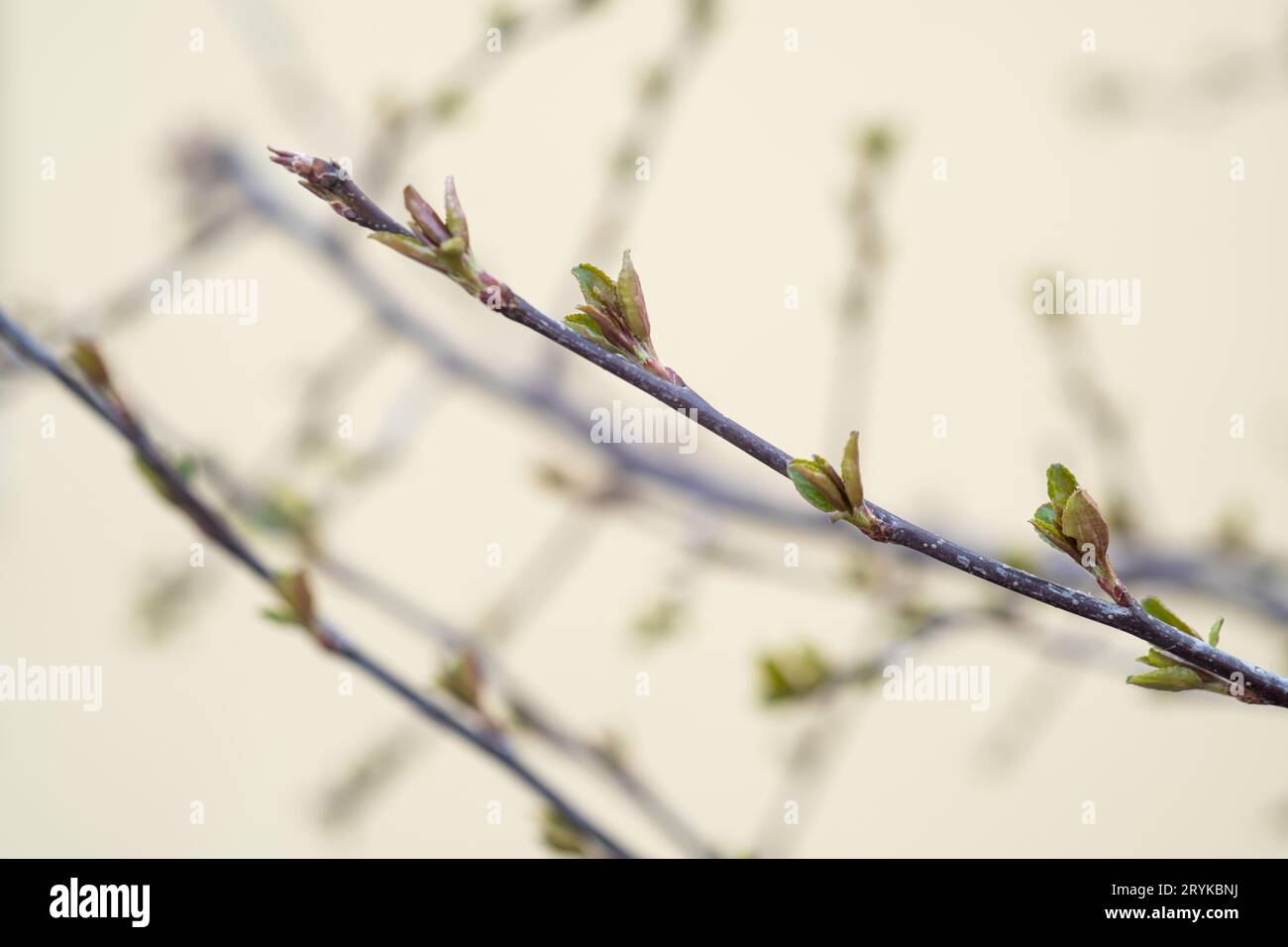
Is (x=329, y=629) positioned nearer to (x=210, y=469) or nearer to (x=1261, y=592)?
(x=210, y=469)

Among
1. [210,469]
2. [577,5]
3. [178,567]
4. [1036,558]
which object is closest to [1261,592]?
[1036,558]

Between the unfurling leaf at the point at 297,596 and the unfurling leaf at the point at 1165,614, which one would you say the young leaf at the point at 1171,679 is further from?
the unfurling leaf at the point at 297,596

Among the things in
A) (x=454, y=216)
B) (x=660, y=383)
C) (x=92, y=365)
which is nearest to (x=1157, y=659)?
(x=660, y=383)

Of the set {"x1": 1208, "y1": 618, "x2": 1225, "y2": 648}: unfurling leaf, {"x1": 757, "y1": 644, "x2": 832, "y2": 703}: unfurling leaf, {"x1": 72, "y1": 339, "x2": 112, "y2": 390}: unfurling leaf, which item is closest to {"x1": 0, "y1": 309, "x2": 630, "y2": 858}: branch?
{"x1": 72, "y1": 339, "x2": 112, "y2": 390}: unfurling leaf

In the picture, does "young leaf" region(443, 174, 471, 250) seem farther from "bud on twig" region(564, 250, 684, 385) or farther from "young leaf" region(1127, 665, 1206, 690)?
"young leaf" region(1127, 665, 1206, 690)

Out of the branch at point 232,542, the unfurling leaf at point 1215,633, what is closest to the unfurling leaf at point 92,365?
the branch at point 232,542
